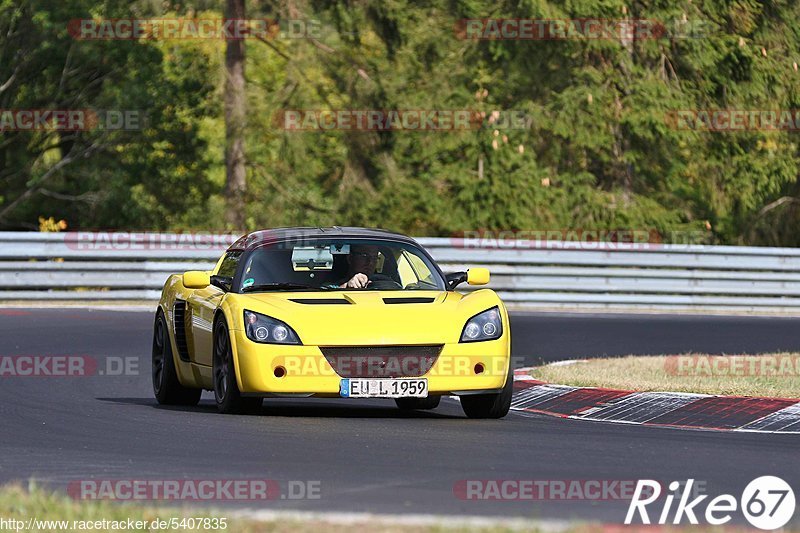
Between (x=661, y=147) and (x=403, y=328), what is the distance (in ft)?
88.3

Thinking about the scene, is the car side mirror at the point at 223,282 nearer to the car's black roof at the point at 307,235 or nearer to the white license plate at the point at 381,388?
the car's black roof at the point at 307,235

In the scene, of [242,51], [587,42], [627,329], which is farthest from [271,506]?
[242,51]

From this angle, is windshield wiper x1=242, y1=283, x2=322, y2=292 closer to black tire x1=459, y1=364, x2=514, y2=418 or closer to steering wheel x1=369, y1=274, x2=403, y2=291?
steering wheel x1=369, y1=274, x2=403, y2=291

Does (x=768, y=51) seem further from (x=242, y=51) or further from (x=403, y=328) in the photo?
(x=403, y=328)

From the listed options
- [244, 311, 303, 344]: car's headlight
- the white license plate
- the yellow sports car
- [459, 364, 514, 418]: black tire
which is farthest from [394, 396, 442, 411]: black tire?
[244, 311, 303, 344]: car's headlight

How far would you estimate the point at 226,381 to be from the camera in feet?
38.4

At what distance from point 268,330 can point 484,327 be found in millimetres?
1468

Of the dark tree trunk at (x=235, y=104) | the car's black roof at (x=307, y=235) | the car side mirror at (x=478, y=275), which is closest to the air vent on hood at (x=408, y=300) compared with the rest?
the car side mirror at (x=478, y=275)

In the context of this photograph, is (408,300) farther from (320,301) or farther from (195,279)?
(195,279)

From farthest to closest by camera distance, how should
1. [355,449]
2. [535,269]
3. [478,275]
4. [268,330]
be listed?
[535,269] < [478,275] < [268,330] < [355,449]

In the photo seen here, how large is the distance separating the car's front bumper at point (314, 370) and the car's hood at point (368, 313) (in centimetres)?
11

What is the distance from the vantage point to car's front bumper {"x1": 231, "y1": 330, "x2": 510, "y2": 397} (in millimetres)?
11234

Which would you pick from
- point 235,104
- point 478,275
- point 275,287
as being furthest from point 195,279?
point 235,104

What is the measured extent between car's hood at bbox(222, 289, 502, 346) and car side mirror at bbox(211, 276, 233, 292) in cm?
51
